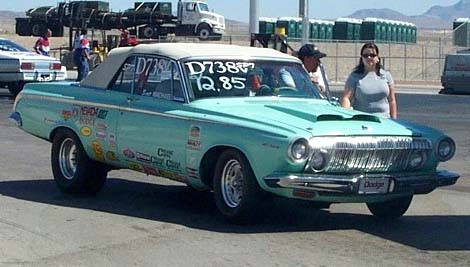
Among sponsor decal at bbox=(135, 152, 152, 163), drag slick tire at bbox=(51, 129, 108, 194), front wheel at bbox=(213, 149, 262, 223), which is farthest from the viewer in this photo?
drag slick tire at bbox=(51, 129, 108, 194)

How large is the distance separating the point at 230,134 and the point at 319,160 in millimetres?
851

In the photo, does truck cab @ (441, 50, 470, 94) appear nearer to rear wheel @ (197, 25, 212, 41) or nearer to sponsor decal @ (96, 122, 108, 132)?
sponsor decal @ (96, 122, 108, 132)

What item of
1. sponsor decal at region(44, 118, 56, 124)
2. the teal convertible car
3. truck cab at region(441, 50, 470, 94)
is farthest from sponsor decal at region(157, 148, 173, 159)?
truck cab at region(441, 50, 470, 94)

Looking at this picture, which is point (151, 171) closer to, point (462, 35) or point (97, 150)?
point (97, 150)

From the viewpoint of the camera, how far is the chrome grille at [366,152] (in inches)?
356

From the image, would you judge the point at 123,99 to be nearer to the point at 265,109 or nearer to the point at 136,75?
the point at 136,75

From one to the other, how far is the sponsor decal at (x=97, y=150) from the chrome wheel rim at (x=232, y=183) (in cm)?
184

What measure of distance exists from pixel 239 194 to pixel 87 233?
134 cm

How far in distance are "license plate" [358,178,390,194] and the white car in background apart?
18837 millimetres

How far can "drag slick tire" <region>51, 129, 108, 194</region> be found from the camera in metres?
11.2

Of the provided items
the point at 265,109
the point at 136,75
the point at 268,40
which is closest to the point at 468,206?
the point at 265,109

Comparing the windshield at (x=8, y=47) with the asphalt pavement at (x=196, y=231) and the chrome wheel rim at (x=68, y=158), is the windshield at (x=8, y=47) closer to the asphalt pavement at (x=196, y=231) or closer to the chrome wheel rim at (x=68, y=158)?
the asphalt pavement at (x=196, y=231)

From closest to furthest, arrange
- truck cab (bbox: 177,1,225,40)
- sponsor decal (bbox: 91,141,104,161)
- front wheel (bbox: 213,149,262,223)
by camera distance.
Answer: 1. front wheel (bbox: 213,149,262,223)
2. sponsor decal (bbox: 91,141,104,161)
3. truck cab (bbox: 177,1,225,40)

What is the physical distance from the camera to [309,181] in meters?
8.92
